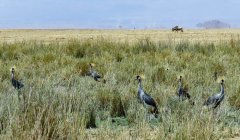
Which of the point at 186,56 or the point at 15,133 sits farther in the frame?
the point at 186,56

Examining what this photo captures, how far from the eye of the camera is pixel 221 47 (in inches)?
761

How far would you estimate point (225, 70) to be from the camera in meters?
14.4

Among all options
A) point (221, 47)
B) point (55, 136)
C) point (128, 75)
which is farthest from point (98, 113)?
point (221, 47)

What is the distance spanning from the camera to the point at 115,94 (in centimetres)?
960

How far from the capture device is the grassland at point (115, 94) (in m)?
6.01

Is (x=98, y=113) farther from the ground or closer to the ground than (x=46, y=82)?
closer to the ground

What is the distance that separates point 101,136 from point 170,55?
1172 centimetres

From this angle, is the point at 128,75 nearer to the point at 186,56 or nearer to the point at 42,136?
the point at 186,56

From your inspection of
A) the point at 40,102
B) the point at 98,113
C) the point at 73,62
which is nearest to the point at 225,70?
the point at 73,62

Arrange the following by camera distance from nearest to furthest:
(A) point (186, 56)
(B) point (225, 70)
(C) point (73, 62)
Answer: (B) point (225, 70), (C) point (73, 62), (A) point (186, 56)

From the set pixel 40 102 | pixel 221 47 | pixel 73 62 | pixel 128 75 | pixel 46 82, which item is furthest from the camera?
pixel 221 47

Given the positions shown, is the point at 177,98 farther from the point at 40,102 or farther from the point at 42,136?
the point at 42,136

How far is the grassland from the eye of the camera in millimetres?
6008

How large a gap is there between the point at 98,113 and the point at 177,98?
1.44m
